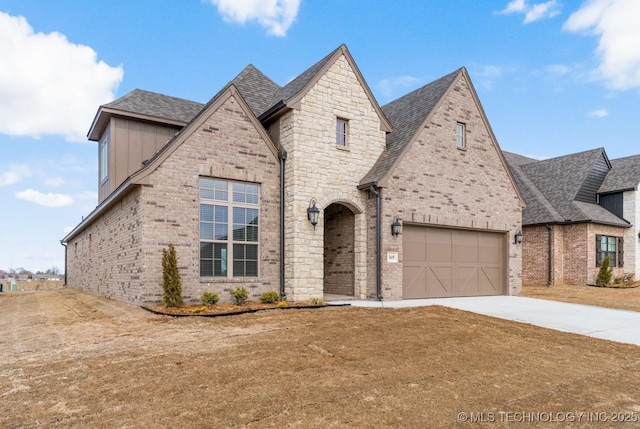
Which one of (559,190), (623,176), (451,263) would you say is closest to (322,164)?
(451,263)

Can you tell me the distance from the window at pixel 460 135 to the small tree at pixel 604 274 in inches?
443

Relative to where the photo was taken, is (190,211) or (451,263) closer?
(190,211)

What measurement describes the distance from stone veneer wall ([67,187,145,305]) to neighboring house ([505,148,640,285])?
1935 centimetres

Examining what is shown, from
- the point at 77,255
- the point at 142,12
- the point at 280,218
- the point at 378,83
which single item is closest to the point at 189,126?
the point at 280,218

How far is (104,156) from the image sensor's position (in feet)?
50.4

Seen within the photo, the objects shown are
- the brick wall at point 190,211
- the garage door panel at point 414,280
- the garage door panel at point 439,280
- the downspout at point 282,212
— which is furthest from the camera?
the garage door panel at point 439,280

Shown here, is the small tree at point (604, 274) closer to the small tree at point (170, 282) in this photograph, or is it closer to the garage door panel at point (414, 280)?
the garage door panel at point (414, 280)

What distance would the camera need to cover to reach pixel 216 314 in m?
9.26

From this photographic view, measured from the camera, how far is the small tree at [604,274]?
2047 cm

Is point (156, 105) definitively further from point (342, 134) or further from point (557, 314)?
point (557, 314)

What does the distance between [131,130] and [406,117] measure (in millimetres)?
9690

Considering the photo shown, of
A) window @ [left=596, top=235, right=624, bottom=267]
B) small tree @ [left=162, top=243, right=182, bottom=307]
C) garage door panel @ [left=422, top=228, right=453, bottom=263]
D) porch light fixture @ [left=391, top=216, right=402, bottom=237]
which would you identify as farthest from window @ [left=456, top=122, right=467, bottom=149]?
window @ [left=596, top=235, right=624, bottom=267]

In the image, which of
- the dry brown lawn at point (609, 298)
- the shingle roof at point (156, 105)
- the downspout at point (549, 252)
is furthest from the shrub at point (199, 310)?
the downspout at point (549, 252)

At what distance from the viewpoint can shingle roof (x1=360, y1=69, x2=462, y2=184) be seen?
13312 mm
